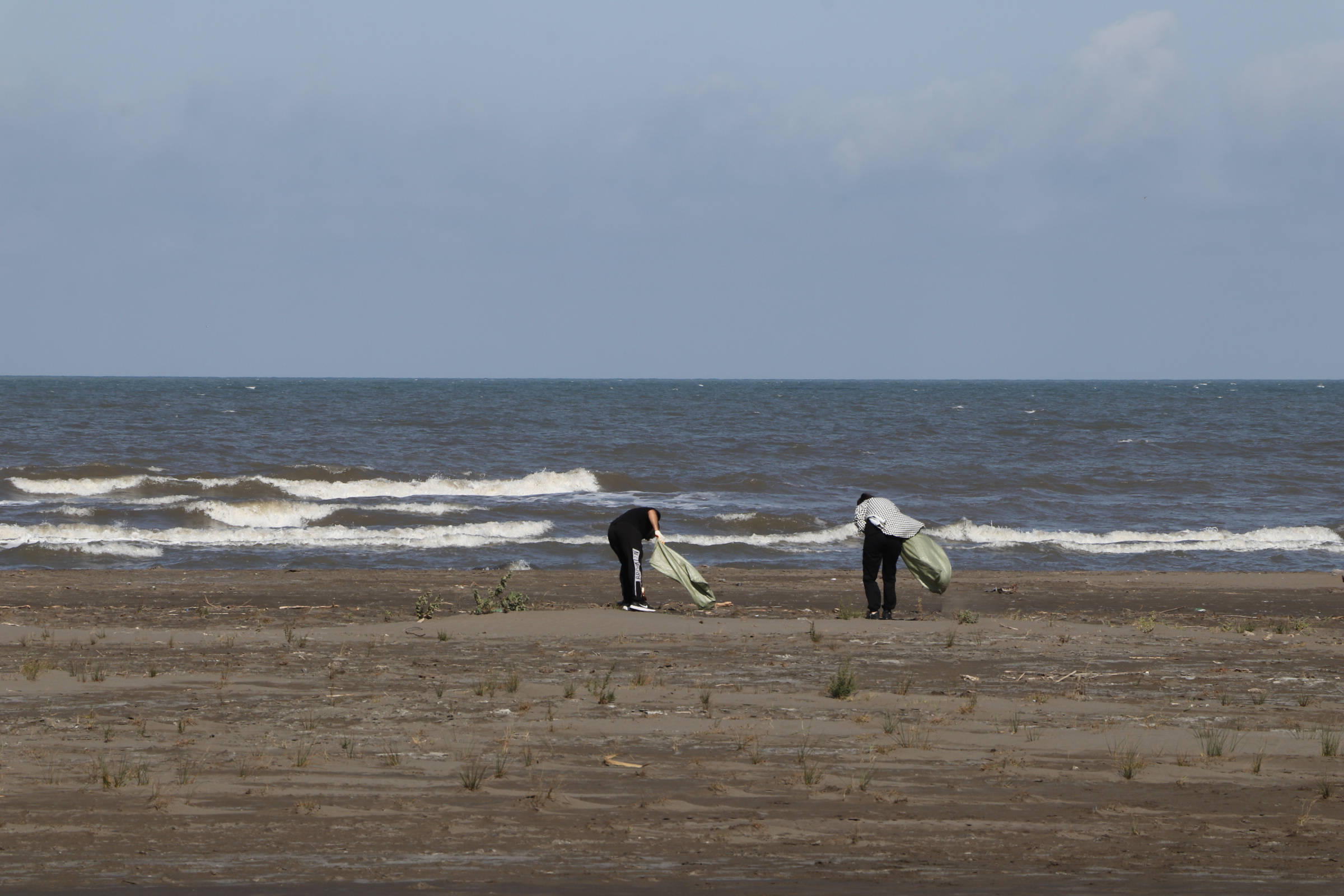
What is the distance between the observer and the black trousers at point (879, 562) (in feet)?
42.7

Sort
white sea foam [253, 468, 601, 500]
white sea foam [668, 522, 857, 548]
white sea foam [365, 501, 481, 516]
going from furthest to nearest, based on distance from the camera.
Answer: white sea foam [253, 468, 601, 500] < white sea foam [365, 501, 481, 516] < white sea foam [668, 522, 857, 548]

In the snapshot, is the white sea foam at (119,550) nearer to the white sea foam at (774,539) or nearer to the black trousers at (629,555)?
the white sea foam at (774,539)

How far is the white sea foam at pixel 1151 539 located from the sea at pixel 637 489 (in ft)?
0.24

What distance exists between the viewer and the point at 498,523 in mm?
24125

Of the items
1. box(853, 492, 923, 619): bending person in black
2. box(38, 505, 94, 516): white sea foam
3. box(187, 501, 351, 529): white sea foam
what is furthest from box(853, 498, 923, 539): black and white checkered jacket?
box(38, 505, 94, 516): white sea foam

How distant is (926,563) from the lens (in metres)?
13.5

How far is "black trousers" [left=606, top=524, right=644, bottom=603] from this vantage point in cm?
1331

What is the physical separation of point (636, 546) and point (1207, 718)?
678 centimetres

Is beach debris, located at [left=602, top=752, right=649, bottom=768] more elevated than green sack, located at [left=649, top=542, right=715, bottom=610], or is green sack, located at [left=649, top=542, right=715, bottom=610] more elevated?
green sack, located at [left=649, top=542, right=715, bottom=610]

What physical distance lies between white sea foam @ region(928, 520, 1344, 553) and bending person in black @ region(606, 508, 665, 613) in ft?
35.3

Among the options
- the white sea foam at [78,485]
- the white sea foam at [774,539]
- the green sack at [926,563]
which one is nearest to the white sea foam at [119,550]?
the white sea foam at [78,485]

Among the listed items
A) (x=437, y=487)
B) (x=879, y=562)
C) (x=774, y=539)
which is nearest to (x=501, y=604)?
(x=879, y=562)

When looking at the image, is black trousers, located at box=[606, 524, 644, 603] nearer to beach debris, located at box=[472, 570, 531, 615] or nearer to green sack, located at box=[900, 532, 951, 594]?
beach debris, located at box=[472, 570, 531, 615]

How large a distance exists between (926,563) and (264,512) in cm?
1660
